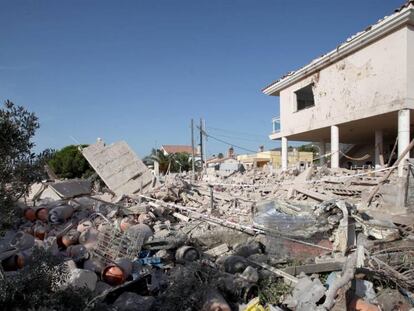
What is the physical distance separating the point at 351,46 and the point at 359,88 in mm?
1542

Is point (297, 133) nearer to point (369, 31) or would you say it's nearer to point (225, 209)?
point (369, 31)

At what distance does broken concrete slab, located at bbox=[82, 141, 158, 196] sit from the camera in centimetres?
1345

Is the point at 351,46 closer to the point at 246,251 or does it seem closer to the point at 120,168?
the point at 246,251

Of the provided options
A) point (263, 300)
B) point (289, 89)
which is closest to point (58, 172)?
point (289, 89)

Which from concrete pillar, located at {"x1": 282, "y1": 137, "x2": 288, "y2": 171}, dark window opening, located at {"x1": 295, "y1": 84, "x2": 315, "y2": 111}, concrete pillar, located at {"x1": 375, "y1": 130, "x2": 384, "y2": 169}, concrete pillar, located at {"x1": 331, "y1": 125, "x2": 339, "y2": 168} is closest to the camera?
concrete pillar, located at {"x1": 331, "y1": 125, "x2": 339, "y2": 168}

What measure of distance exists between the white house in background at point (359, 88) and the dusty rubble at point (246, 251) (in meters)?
3.44

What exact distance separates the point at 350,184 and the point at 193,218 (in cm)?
460

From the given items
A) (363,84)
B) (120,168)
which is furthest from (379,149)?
(120,168)

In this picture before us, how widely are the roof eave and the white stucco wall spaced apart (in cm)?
20

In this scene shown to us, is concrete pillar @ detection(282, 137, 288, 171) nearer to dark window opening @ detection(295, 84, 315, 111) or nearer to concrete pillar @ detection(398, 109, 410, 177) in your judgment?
dark window opening @ detection(295, 84, 315, 111)

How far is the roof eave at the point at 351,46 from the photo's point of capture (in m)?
10.4

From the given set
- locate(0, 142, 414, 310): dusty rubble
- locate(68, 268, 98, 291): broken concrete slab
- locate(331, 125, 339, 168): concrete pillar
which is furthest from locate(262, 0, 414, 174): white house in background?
locate(68, 268, 98, 291): broken concrete slab

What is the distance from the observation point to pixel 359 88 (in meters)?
12.4

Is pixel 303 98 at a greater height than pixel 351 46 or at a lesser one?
lesser
